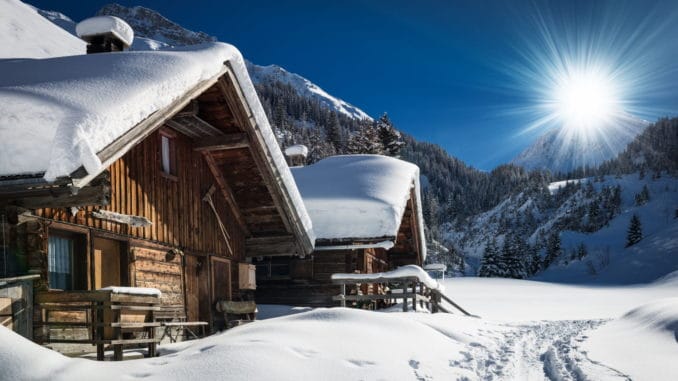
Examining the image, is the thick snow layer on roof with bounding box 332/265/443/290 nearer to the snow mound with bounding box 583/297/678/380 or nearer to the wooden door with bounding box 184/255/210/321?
the wooden door with bounding box 184/255/210/321

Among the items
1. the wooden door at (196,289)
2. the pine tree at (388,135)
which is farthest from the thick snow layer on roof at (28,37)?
the pine tree at (388,135)

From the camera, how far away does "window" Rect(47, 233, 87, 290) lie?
9445 mm

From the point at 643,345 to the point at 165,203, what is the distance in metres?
9.83

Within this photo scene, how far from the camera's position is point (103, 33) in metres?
12.5

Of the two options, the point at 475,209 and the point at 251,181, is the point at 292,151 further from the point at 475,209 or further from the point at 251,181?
the point at 475,209

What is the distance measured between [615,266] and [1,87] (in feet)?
221

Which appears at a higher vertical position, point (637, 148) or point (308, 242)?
point (637, 148)

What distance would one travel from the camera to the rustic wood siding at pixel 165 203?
10641mm

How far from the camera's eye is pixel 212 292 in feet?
48.1

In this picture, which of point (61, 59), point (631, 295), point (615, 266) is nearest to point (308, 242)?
point (61, 59)

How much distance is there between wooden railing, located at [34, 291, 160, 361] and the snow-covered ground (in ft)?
3.42

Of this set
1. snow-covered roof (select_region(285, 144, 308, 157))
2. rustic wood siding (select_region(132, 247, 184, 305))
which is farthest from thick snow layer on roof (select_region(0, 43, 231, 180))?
snow-covered roof (select_region(285, 144, 308, 157))

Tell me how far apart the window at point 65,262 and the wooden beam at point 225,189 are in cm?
490

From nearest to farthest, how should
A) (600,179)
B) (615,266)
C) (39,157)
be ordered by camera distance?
(39,157)
(615,266)
(600,179)
